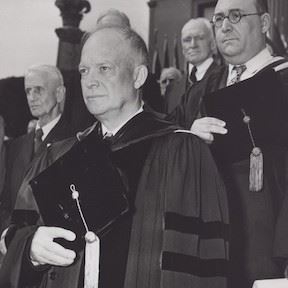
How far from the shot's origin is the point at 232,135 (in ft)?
10.6

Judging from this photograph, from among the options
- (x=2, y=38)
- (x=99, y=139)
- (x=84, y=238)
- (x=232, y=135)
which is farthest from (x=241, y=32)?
(x=2, y=38)

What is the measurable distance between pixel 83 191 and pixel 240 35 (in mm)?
1342

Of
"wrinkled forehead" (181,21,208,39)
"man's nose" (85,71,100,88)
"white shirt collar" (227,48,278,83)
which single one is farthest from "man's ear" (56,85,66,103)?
"man's nose" (85,71,100,88)

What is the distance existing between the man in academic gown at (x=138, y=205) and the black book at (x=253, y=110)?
15.3 inches

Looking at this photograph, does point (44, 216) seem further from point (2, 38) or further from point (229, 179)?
point (2, 38)

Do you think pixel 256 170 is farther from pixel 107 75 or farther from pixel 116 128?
pixel 107 75

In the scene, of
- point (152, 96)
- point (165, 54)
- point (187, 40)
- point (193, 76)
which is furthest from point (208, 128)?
point (165, 54)

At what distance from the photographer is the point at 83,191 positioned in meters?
2.69

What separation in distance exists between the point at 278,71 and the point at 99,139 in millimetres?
1119

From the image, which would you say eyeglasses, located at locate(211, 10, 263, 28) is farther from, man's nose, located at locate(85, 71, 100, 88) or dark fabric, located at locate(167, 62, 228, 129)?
man's nose, located at locate(85, 71, 100, 88)

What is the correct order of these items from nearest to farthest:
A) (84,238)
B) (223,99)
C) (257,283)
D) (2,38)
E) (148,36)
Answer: (257,283), (84,238), (223,99), (2,38), (148,36)

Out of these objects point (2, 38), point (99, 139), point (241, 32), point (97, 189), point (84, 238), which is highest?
point (2, 38)

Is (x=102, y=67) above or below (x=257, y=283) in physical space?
above

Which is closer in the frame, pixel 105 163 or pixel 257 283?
pixel 257 283
